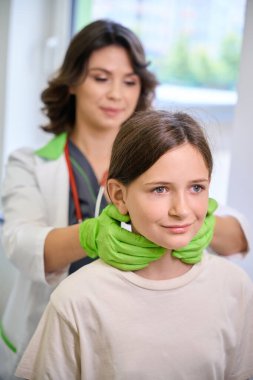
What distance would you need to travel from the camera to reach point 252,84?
1.44 meters

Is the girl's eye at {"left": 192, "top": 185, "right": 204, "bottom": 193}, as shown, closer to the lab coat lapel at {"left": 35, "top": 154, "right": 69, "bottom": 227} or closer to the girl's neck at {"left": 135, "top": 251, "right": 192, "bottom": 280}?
the girl's neck at {"left": 135, "top": 251, "right": 192, "bottom": 280}

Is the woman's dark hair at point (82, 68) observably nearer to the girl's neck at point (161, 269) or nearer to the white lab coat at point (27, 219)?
the white lab coat at point (27, 219)

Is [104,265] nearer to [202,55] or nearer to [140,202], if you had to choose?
[140,202]

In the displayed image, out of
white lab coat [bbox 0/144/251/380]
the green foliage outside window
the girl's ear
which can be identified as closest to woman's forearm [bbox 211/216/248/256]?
white lab coat [bbox 0/144/251/380]

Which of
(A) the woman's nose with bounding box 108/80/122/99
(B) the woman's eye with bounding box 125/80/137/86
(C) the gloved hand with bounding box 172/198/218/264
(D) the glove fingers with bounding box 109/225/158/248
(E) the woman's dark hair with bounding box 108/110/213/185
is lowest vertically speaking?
(C) the gloved hand with bounding box 172/198/218/264

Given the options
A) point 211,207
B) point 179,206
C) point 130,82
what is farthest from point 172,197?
point 130,82

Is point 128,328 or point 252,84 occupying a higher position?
point 252,84

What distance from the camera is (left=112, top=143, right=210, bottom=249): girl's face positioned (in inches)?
35.6

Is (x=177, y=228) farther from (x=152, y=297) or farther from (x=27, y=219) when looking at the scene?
(x=27, y=219)

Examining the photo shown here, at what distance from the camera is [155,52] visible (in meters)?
2.13

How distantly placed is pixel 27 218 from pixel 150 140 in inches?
22.9

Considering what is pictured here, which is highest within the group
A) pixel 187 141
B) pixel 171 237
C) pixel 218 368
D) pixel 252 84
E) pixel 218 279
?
pixel 252 84

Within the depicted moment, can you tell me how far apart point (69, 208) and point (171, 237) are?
58 cm

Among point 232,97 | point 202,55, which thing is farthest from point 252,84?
point 202,55
